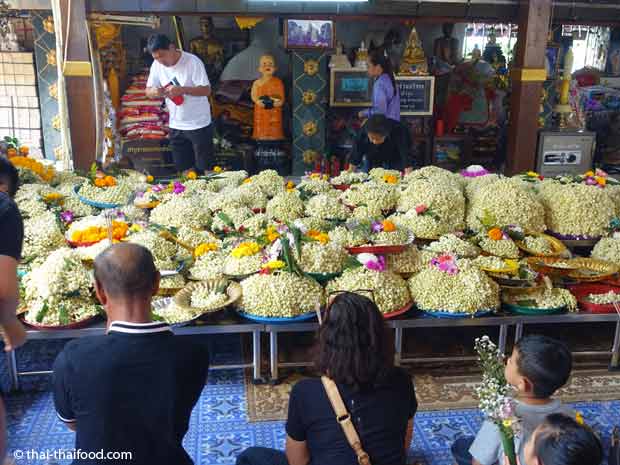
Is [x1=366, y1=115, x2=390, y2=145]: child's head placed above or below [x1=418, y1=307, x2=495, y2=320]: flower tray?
above

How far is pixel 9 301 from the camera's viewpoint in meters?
2.64

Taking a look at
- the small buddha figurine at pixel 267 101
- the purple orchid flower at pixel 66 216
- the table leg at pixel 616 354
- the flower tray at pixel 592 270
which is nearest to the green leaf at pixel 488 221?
the flower tray at pixel 592 270

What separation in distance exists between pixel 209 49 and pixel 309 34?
6.21 ft

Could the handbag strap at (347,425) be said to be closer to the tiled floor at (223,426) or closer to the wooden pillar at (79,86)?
the tiled floor at (223,426)

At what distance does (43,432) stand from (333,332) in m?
1.89

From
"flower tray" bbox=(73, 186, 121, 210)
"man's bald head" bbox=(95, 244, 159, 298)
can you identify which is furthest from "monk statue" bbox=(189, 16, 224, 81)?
"man's bald head" bbox=(95, 244, 159, 298)

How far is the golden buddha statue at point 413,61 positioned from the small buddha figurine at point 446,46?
36.3 inches

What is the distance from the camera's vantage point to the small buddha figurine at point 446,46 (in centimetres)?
958

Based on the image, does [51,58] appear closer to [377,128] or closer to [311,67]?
[311,67]

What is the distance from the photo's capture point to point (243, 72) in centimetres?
877

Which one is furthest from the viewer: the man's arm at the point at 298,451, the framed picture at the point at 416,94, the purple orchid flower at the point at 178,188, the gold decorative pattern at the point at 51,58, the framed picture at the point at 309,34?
the framed picture at the point at 416,94

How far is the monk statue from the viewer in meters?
8.96

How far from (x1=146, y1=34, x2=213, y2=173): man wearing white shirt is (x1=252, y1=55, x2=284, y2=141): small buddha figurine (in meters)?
2.30

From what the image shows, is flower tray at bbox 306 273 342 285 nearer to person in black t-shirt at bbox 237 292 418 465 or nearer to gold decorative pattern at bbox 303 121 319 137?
person in black t-shirt at bbox 237 292 418 465
